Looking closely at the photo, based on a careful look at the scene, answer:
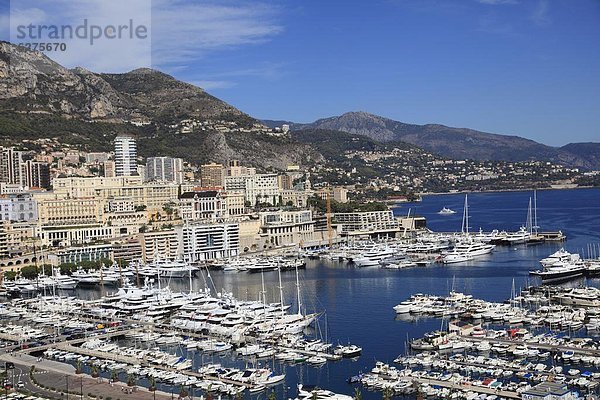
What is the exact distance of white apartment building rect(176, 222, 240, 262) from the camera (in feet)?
135

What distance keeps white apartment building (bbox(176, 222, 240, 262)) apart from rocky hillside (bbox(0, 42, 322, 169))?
85.5 feet

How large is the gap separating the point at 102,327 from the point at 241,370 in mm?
6065

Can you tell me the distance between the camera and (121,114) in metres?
84.2

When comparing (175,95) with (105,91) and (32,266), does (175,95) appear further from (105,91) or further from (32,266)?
(32,266)

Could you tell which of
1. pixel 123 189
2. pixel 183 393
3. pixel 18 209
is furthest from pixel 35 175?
pixel 183 393

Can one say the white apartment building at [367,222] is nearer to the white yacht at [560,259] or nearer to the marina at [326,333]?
the marina at [326,333]

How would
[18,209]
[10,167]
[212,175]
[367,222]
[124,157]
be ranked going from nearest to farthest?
[18,209] < [367,222] < [10,167] < [124,157] < [212,175]

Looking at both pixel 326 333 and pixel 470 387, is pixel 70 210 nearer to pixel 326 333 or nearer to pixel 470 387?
pixel 326 333

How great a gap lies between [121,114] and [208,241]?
45768 millimetres

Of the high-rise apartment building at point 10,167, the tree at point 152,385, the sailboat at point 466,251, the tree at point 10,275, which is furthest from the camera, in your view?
the high-rise apartment building at point 10,167

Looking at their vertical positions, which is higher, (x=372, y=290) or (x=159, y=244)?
(x=159, y=244)

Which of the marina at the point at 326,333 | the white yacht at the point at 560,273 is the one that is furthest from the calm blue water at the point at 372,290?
the white yacht at the point at 560,273

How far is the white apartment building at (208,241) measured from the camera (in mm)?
41062

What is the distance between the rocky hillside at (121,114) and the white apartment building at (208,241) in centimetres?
2605
